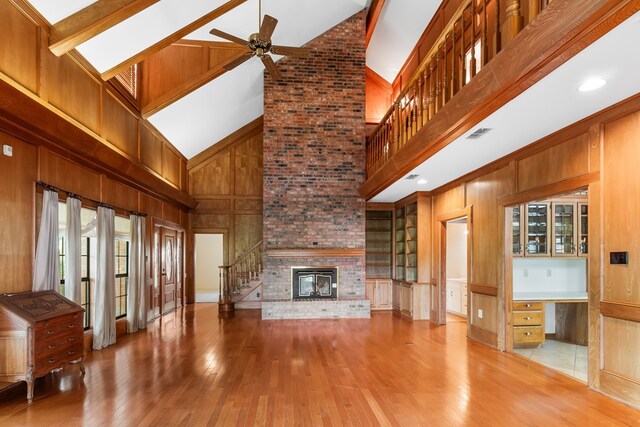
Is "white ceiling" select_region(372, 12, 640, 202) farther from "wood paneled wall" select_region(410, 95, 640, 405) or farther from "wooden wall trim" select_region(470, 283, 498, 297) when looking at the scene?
"wooden wall trim" select_region(470, 283, 498, 297)

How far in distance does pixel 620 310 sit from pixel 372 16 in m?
7.53

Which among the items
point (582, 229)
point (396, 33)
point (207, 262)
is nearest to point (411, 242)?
point (582, 229)

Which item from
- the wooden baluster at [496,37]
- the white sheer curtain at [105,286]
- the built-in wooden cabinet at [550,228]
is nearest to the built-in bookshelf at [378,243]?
the built-in wooden cabinet at [550,228]

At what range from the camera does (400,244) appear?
957 centimetres

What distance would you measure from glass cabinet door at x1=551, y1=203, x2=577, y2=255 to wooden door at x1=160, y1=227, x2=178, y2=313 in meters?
7.58

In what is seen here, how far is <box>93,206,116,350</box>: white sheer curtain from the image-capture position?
5.77 m

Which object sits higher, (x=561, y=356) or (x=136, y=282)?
(x=136, y=282)

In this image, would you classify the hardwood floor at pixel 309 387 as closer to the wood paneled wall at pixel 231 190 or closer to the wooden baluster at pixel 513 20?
the wooden baluster at pixel 513 20

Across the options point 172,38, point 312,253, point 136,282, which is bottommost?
point 136,282

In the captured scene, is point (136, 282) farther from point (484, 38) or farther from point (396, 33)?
point (396, 33)

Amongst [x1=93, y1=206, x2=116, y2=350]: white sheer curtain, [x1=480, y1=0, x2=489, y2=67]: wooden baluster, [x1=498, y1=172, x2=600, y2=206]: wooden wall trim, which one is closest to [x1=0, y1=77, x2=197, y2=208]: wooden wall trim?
[x1=93, y1=206, x2=116, y2=350]: white sheer curtain

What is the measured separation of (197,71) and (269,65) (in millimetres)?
1646

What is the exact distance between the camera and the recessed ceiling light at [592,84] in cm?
302

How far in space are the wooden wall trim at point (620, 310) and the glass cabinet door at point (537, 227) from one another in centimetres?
258
